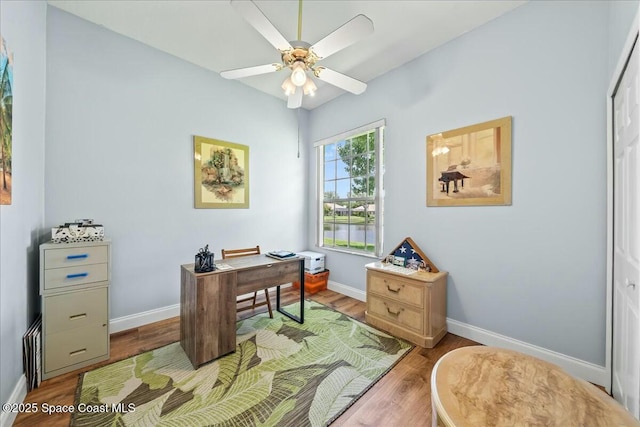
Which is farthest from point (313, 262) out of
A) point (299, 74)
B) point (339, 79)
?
point (299, 74)

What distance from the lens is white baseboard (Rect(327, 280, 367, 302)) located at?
3.44m

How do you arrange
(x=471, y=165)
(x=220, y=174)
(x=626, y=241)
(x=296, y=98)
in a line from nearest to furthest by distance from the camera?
(x=626, y=241) < (x=296, y=98) < (x=471, y=165) < (x=220, y=174)

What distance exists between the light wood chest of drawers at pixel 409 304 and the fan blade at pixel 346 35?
2049 millimetres

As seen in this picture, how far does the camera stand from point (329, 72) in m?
1.98

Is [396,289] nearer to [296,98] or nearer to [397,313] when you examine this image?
[397,313]

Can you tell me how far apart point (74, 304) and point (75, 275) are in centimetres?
23

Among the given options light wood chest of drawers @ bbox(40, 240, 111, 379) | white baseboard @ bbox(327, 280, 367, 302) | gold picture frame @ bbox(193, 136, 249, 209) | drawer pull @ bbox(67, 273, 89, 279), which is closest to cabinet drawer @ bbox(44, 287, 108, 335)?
light wood chest of drawers @ bbox(40, 240, 111, 379)

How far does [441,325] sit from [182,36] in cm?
393

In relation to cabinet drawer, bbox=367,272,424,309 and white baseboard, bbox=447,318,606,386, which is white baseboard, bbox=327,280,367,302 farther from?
white baseboard, bbox=447,318,606,386

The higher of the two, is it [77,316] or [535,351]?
A: [77,316]

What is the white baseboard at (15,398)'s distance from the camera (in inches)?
54.7

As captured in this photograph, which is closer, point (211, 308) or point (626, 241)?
point (626, 241)

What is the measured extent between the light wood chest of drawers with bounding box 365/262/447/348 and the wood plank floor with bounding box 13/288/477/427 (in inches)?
5.9

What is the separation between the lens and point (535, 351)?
2.08 meters
